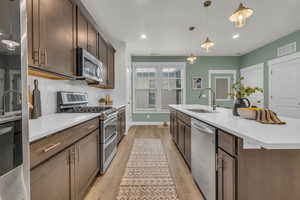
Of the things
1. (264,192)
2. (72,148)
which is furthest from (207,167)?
(72,148)

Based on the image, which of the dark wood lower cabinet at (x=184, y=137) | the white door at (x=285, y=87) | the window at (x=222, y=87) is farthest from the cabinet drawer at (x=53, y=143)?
the window at (x=222, y=87)

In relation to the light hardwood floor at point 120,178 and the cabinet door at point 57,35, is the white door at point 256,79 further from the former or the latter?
the cabinet door at point 57,35

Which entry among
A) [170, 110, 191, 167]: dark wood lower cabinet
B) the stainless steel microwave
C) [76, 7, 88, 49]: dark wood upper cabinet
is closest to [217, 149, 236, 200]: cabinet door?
[170, 110, 191, 167]: dark wood lower cabinet

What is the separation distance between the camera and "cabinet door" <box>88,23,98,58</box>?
2.43 meters

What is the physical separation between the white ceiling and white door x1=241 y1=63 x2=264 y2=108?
818mm

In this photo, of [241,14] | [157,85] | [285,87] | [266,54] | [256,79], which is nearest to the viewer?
[241,14]

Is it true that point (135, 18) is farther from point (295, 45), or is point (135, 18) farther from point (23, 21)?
point (295, 45)

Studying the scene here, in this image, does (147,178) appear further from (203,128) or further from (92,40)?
(92,40)

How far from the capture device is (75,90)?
2615mm

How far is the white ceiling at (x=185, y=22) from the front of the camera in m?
2.67

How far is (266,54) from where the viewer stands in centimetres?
483

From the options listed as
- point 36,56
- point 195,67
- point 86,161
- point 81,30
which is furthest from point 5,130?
Answer: point 195,67

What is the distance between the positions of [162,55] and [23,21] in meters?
5.56

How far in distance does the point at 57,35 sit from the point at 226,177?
2.13 meters
